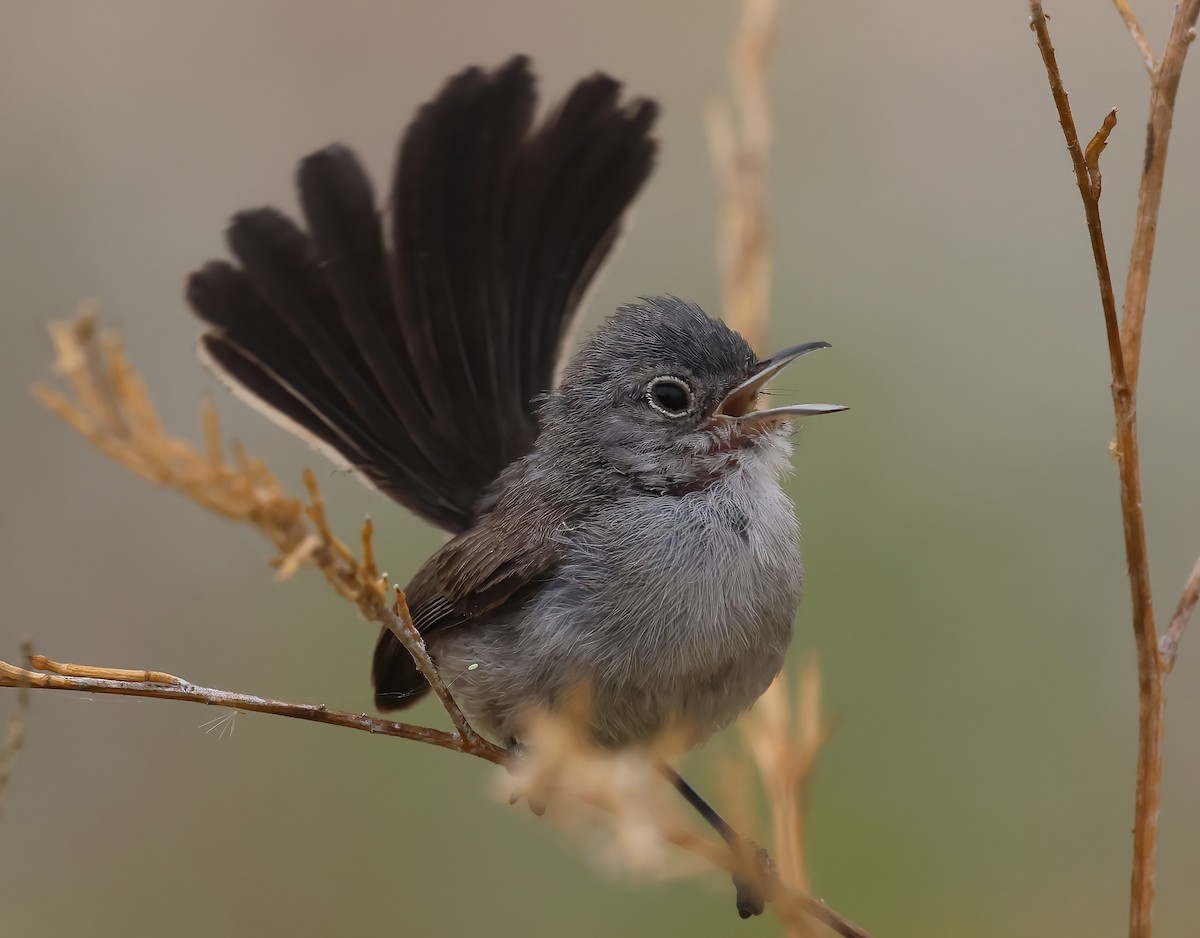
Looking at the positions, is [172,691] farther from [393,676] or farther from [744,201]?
[393,676]

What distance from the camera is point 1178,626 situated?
135 centimetres

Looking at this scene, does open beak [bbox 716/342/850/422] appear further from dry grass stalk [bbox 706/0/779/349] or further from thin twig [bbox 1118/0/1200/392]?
thin twig [bbox 1118/0/1200/392]

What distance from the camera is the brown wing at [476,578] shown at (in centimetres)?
259

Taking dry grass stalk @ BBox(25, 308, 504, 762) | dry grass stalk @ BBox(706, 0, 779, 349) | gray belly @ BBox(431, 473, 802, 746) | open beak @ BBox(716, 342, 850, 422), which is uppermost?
dry grass stalk @ BBox(706, 0, 779, 349)

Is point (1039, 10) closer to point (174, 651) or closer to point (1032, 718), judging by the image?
point (1032, 718)

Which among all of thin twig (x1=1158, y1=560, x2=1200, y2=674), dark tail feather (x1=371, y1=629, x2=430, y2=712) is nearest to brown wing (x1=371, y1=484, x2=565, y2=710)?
dark tail feather (x1=371, y1=629, x2=430, y2=712)

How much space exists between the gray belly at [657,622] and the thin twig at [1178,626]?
1014 millimetres

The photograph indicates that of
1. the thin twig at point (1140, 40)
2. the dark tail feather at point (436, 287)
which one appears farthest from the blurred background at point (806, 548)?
the thin twig at point (1140, 40)

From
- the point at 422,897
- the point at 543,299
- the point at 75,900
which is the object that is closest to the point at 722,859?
the point at 543,299

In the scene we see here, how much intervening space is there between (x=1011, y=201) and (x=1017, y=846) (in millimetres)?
2473

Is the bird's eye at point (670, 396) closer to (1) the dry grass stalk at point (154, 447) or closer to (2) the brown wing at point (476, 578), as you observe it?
(2) the brown wing at point (476, 578)

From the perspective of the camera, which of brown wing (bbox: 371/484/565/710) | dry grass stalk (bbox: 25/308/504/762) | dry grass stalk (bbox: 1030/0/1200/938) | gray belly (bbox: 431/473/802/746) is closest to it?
dry grass stalk (bbox: 25/308/504/762)

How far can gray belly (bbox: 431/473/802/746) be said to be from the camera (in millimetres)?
2309

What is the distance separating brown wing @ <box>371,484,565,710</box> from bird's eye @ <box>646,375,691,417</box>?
1.06 feet
